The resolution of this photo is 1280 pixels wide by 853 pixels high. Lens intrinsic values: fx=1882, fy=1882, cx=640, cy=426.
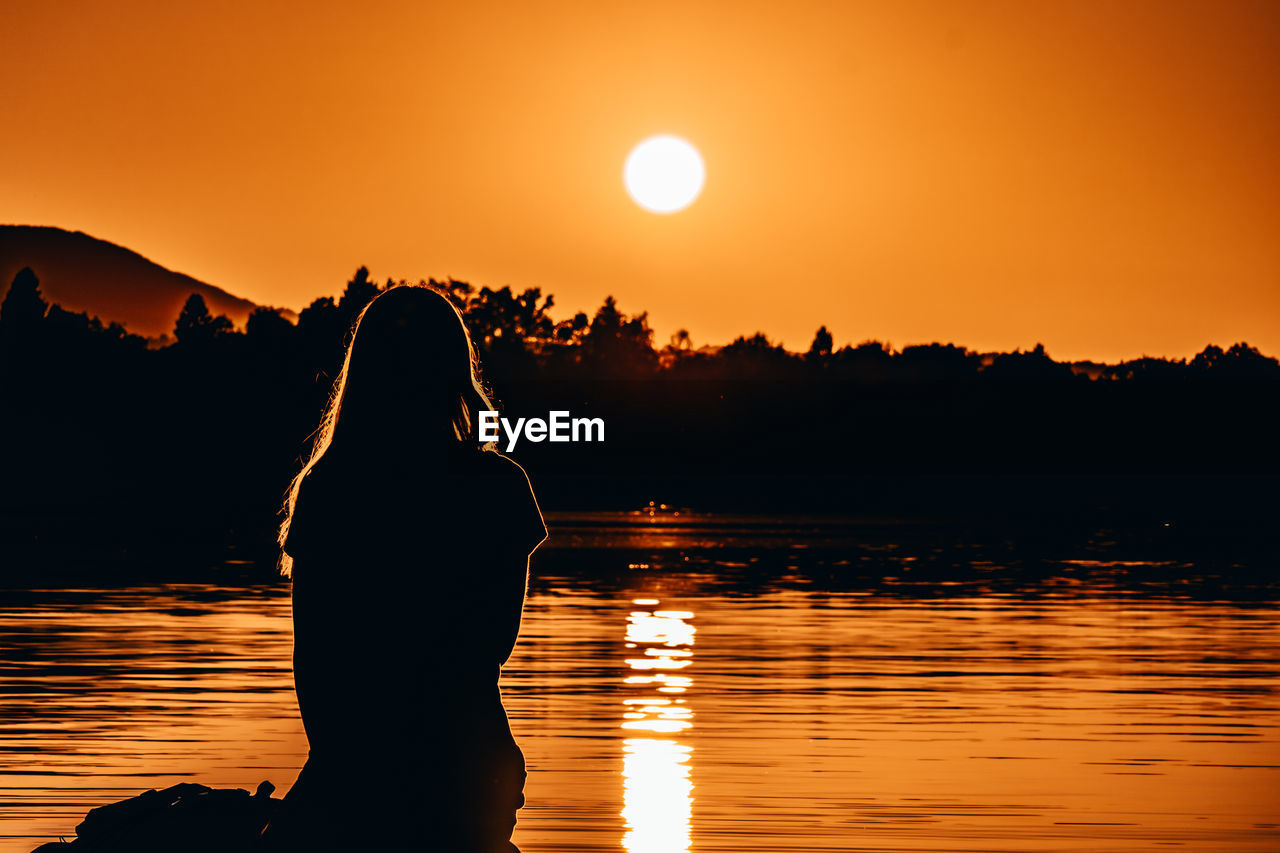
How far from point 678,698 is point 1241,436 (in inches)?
6880

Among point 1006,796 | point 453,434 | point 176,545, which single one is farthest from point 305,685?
point 176,545

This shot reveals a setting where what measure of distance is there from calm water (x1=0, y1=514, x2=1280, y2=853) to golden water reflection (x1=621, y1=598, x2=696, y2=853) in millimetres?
31

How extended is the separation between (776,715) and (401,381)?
9853 mm

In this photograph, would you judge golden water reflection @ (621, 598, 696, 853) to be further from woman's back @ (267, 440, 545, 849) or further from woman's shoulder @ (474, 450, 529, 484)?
woman's shoulder @ (474, 450, 529, 484)

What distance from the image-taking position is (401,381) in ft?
13.1

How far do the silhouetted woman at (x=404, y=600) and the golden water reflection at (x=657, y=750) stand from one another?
479cm

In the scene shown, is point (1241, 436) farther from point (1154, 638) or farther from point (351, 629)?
point (351, 629)

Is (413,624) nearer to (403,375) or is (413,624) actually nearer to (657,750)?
(403,375)

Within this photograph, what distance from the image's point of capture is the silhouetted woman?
3.94 m

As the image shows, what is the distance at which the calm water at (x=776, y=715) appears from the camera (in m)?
9.43

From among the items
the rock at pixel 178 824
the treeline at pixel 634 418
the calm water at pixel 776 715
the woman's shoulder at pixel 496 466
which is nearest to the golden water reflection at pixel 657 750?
the calm water at pixel 776 715

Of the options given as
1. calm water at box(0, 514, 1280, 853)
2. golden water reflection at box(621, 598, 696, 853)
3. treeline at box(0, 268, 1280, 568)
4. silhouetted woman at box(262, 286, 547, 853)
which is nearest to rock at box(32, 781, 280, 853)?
silhouetted woman at box(262, 286, 547, 853)

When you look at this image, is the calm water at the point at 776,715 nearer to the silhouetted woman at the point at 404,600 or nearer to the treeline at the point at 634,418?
the silhouetted woman at the point at 404,600

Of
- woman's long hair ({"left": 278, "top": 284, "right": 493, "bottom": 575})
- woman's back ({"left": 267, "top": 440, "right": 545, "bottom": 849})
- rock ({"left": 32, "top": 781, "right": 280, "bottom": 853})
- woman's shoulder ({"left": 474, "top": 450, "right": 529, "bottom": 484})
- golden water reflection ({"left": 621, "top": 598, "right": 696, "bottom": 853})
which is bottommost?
golden water reflection ({"left": 621, "top": 598, "right": 696, "bottom": 853})
